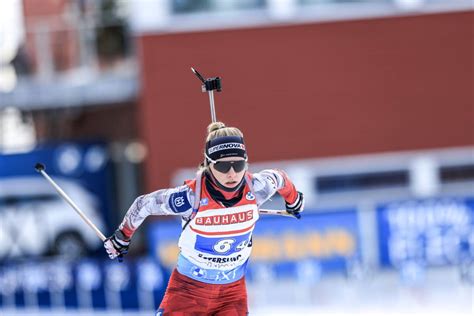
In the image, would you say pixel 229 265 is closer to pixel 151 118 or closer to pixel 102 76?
pixel 151 118

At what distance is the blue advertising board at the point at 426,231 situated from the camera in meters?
12.4

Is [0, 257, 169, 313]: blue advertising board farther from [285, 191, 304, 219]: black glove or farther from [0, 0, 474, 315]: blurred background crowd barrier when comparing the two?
[285, 191, 304, 219]: black glove

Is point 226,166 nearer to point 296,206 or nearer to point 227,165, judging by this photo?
point 227,165

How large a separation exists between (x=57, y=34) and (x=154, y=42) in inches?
70.7

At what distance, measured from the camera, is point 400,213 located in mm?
12766

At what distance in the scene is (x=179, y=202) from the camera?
18.4ft

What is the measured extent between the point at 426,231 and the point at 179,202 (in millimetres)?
7559

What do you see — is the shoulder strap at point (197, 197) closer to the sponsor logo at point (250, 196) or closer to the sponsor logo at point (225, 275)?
the sponsor logo at point (250, 196)

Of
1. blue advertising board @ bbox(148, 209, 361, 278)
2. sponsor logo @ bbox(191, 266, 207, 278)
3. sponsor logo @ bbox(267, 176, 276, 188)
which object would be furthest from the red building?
sponsor logo @ bbox(191, 266, 207, 278)

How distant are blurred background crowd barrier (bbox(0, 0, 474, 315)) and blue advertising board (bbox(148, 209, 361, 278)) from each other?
0.02 meters

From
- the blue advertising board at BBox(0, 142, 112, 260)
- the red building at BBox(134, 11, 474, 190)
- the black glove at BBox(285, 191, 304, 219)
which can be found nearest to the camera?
the black glove at BBox(285, 191, 304, 219)

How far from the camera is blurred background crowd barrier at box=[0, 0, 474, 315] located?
12422 millimetres

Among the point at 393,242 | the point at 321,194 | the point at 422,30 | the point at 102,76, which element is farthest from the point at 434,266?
the point at 102,76

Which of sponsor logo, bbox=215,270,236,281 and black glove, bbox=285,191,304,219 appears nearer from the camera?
sponsor logo, bbox=215,270,236,281
